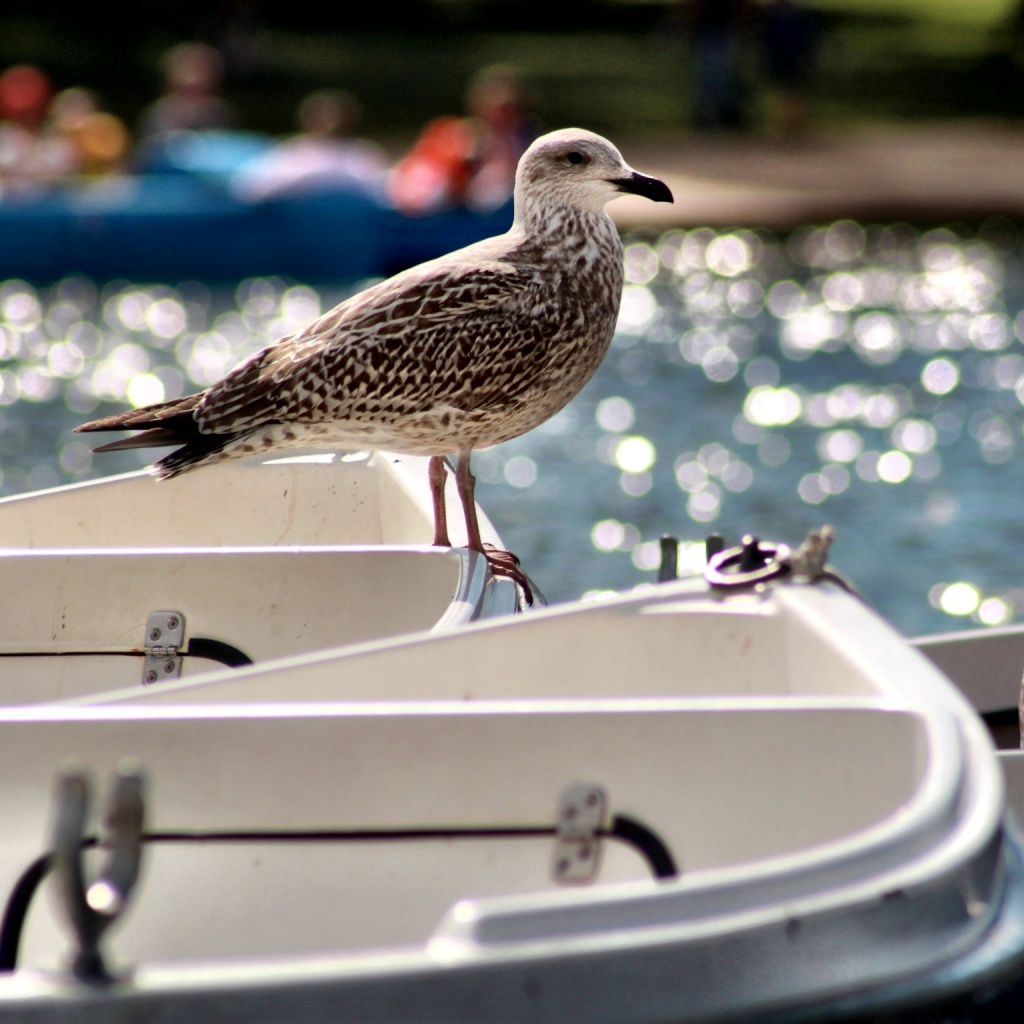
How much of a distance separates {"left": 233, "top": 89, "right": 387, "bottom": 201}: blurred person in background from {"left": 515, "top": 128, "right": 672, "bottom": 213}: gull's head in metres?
12.2

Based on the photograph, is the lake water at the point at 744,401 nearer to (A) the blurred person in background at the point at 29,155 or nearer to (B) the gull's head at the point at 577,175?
(A) the blurred person in background at the point at 29,155

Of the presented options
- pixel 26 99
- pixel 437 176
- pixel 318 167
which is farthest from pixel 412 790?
pixel 26 99

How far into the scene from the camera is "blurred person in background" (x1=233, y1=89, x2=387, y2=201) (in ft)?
55.0

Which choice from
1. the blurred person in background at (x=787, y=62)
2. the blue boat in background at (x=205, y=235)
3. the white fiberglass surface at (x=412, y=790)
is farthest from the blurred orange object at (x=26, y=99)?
the white fiberglass surface at (x=412, y=790)

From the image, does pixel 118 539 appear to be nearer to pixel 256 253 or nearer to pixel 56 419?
pixel 56 419

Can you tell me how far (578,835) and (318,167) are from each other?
14.3 metres

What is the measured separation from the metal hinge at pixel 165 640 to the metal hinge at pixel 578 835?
1.67 metres

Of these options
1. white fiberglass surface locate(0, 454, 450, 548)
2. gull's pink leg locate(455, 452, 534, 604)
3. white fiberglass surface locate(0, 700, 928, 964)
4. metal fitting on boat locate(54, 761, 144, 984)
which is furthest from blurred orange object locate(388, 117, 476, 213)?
metal fitting on boat locate(54, 761, 144, 984)

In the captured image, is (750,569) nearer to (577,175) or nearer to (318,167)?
(577,175)

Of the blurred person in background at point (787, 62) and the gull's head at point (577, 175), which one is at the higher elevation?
the blurred person in background at point (787, 62)

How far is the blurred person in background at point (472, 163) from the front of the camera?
54.1 ft

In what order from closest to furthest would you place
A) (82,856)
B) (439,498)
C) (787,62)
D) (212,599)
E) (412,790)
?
1. (82,856)
2. (412,790)
3. (212,599)
4. (439,498)
5. (787,62)

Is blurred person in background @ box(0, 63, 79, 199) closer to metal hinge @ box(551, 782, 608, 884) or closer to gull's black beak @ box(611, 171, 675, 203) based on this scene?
gull's black beak @ box(611, 171, 675, 203)

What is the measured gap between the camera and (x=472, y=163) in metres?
16.7
